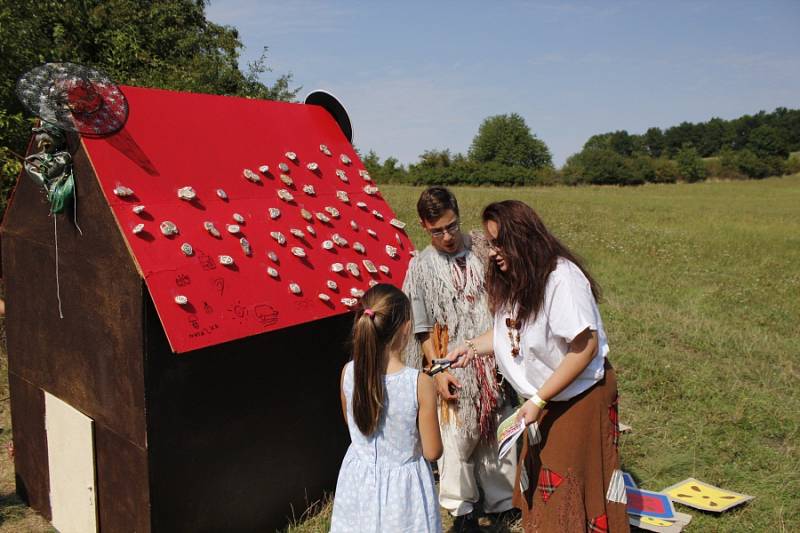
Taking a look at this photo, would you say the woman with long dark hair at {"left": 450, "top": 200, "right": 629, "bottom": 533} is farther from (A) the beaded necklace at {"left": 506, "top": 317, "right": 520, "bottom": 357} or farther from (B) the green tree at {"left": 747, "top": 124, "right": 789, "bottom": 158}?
(B) the green tree at {"left": 747, "top": 124, "right": 789, "bottom": 158}

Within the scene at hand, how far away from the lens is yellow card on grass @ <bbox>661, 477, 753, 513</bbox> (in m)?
3.96

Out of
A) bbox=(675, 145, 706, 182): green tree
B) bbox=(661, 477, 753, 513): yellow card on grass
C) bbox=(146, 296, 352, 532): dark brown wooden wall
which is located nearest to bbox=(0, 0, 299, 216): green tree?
bbox=(146, 296, 352, 532): dark brown wooden wall

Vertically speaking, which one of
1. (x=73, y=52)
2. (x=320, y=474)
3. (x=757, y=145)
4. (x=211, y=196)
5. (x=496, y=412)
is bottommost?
(x=320, y=474)

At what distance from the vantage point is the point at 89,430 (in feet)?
10.6

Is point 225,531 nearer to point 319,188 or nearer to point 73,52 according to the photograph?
point 319,188

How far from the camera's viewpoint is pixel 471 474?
364 cm

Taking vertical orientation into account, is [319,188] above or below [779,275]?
above

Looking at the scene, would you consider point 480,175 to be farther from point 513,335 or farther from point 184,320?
point 184,320

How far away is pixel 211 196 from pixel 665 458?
3826 millimetres

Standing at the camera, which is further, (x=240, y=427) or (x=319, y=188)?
(x=319, y=188)

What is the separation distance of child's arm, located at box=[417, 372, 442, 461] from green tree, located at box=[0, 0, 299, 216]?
199 inches

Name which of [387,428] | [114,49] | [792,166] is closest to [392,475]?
[387,428]

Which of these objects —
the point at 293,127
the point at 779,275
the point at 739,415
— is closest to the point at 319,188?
the point at 293,127

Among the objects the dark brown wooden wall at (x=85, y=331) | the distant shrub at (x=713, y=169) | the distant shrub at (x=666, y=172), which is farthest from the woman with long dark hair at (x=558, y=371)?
the distant shrub at (x=713, y=169)
